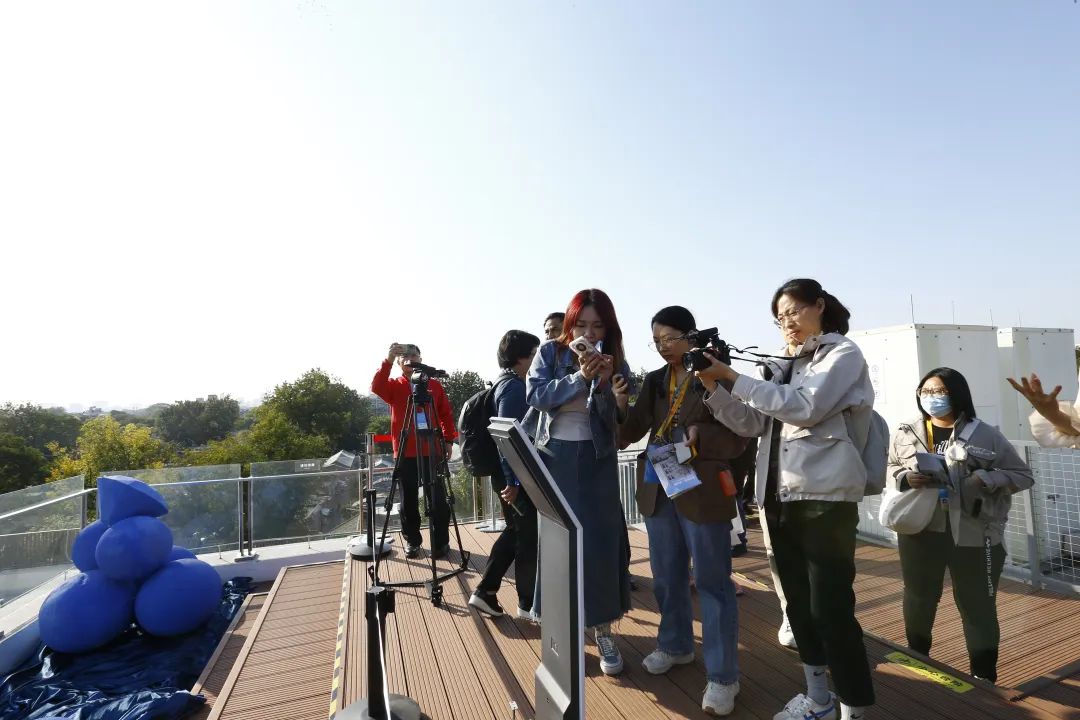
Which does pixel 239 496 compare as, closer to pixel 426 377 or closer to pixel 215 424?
pixel 426 377

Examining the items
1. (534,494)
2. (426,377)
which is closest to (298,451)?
(426,377)

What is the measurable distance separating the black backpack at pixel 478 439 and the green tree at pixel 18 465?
43717 millimetres

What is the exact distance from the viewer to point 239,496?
22.3 ft

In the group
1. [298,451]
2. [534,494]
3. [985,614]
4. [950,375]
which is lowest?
[298,451]

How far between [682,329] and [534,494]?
1.28m

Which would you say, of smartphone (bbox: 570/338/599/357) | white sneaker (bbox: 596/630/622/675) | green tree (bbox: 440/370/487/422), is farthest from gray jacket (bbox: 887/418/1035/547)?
green tree (bbox: 440/370/487/422)

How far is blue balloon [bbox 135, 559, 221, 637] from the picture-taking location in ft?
17.3

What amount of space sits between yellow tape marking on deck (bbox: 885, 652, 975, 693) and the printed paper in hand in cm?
140

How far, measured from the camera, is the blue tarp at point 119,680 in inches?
151

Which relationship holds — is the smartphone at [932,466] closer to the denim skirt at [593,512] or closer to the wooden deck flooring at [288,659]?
the denim skirt at [593,512]

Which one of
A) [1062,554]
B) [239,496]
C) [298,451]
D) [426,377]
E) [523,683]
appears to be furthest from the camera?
[298,451]

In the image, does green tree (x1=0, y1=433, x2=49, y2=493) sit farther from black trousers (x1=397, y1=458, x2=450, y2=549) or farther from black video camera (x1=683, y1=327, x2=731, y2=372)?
black video camera (x1=683, y1=327, x2=731, y2=372)

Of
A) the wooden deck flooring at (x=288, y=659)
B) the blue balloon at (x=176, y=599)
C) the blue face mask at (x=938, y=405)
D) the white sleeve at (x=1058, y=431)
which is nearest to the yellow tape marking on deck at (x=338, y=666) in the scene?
the wooden deck flooring at (x=288, y=659)

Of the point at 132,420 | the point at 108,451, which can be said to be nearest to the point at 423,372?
the point at 108,451
